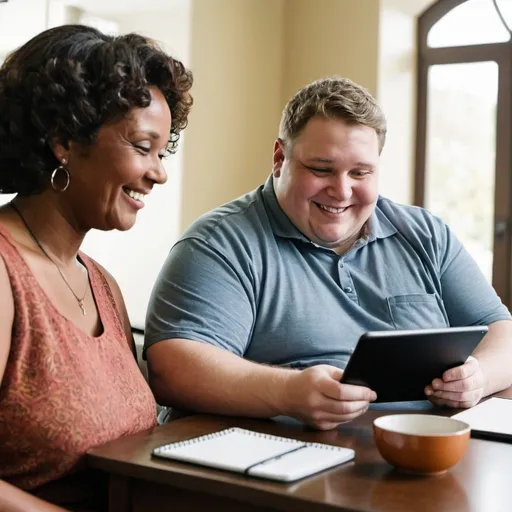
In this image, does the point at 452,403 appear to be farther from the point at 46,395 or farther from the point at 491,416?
the point at 46,395

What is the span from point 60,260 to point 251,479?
0.57m

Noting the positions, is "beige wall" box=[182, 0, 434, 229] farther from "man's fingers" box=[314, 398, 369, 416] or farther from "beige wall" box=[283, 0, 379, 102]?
"man's fingers" box=[314, 398, 369, 416]

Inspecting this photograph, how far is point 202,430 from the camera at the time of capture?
56.7 inches

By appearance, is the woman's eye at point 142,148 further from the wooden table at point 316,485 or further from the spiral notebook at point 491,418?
the spiral notebook at point 491,418

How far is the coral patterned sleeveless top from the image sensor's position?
1294 mm

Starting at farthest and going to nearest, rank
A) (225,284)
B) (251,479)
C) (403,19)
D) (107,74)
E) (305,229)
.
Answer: (403,19) → (305,229) → (225,284) → (107,74) → (251,479)

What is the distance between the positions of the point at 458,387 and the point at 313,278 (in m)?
0.42

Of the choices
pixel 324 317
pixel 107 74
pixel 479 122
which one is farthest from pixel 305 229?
pixel 479 122

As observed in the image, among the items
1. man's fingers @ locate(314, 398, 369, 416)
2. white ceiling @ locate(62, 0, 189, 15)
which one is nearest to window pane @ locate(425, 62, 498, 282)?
white ceiling @ locate(62, 0, 189, 15)

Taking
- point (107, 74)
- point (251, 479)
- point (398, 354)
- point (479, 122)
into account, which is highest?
point (479, 122)

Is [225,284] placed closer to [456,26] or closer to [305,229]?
[305,229]

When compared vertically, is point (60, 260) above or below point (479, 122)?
below

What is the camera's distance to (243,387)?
1.58 meters

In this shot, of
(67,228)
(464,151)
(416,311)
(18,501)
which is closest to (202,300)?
(67,228)
